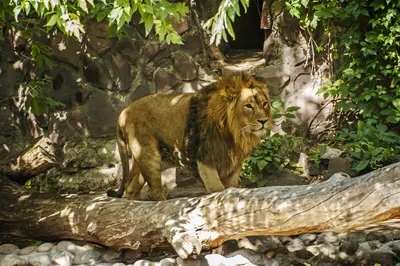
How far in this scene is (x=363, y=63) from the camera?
703 cm

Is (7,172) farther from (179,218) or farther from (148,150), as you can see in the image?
(179,218)

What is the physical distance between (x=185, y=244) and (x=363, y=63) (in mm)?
3446

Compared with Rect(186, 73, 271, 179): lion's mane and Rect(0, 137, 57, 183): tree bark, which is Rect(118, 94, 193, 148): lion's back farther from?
Rect(0, 137, 57, 183): tree bark

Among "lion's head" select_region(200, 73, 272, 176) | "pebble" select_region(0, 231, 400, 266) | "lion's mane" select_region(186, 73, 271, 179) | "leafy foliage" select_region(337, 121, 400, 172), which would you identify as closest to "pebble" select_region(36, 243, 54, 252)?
"pebble" select_region(0, 231, 400, 266)

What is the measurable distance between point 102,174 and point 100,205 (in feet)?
6.25

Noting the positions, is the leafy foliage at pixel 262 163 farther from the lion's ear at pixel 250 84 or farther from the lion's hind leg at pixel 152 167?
the lion's ear at pixel 250 84

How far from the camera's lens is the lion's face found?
5371 millimetres

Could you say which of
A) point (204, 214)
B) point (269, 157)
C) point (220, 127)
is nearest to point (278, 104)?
point (269, 157)

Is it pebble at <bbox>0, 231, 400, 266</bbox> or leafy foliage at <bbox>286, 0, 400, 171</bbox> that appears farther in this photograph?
leafy foliage at <bbox>286, 0, 400, 171</bbox>

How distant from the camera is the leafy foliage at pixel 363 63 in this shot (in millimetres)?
6785

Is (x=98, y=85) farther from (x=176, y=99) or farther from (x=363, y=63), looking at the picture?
(x=363, y=63)

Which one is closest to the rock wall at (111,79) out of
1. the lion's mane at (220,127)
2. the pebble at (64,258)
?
the lion's mane at (220,127)

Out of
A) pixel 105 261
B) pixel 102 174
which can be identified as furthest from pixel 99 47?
pixel 105 261

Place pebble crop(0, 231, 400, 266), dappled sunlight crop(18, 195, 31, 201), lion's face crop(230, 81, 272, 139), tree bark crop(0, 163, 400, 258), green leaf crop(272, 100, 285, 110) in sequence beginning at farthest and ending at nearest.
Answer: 1. green leaf crop(272, 100, 285, 110)
2. dappled sunlight crop(18, 195, 31, 201)
3. lion's face crop(230, 81, 272, 139)
4. pebble crop(0, 231, 400, 266)
5. tree bark crop(0, 163, 400, 258)
